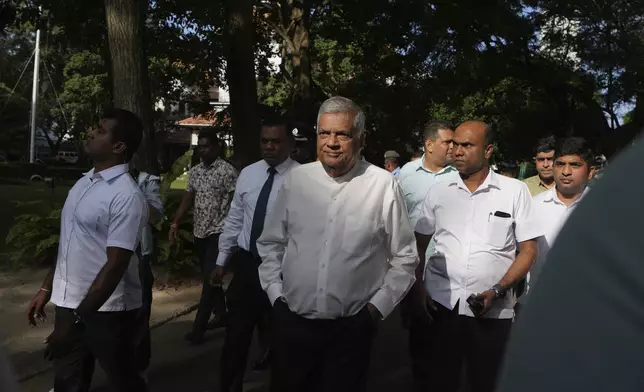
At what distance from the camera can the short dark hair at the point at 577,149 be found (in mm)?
4902

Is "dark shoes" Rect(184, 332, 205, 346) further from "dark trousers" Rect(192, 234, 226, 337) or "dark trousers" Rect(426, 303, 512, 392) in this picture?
"dark trousers" Rect(426, 303, 512, 392)

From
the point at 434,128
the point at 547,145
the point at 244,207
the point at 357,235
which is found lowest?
the point at 244,207

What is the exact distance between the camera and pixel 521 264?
428 cm

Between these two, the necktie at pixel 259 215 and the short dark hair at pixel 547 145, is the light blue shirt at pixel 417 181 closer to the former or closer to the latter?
the short dark hair at pixel 547 145

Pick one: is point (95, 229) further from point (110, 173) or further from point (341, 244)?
point (341, 244)

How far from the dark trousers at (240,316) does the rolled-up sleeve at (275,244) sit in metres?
1.22

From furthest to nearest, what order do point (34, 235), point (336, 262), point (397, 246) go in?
point (34, 235), point (397, 246), point (336, 262)

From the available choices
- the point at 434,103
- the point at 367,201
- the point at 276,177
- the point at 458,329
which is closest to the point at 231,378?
the point at 276,177

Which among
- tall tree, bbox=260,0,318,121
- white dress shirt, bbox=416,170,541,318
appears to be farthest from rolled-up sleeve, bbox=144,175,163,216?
tall tree, bbox=260,0,318,121

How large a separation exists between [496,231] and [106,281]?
7.38ft

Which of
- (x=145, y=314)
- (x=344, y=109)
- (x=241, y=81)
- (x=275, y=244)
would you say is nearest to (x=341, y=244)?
(x=275, y=244)

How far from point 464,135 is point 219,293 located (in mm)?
3646

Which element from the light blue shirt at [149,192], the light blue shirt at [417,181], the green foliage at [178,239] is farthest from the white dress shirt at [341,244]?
the green foliage at [178,239]

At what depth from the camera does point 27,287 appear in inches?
363
